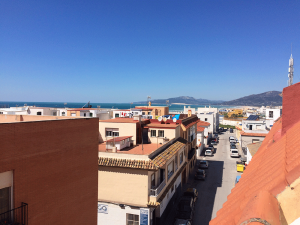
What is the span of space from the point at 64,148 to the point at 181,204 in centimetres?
1569

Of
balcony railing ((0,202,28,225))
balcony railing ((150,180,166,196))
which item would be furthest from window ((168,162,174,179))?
balcony railing ((0,202,28,225))

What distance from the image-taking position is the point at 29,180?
7336 millimetres

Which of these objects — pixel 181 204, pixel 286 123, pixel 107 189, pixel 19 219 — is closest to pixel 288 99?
pixel 286 123

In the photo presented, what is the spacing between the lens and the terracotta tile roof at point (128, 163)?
1616cm

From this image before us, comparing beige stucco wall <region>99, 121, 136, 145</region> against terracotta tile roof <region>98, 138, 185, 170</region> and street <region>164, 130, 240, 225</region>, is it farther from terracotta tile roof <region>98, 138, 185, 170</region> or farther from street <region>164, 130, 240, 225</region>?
street <region>164, 130, 240, 225</region>

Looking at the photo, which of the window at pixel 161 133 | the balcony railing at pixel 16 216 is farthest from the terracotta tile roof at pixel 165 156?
the balcony railing at pixel 16 216

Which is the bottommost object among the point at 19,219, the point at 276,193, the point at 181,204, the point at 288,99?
the point at 181,204

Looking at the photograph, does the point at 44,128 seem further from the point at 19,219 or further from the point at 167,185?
the point at 167,185

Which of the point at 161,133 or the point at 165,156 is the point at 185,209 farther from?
the point at 161,133

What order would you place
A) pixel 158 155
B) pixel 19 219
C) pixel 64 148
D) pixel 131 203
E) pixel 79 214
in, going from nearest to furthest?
pixel 19 219, pixel 64 148, pixel 79 214, pixel 131 203, pixel 158 155

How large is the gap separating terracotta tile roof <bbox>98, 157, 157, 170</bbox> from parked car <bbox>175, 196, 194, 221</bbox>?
6761 millimetres

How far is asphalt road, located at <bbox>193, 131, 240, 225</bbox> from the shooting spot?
2139cm

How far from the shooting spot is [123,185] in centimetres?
1703

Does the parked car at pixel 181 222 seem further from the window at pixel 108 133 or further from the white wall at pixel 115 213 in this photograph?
the window at pixel 108 133
